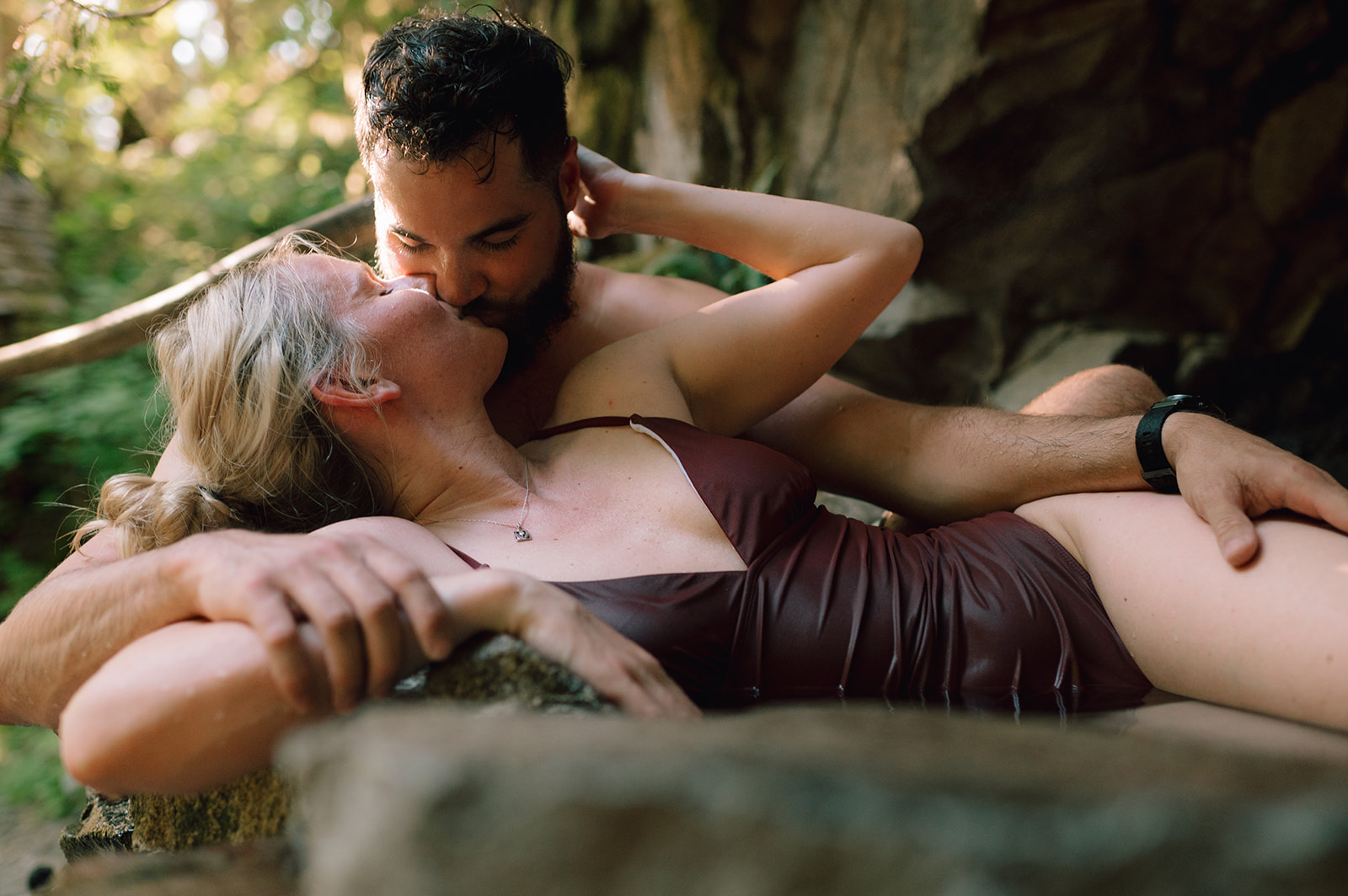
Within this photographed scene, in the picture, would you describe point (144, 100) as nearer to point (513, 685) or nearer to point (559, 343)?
point (559, 343)

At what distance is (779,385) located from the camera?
7.48ft

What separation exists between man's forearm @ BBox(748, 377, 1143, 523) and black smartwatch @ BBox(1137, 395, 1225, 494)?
4cm

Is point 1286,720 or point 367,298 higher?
point 367,298

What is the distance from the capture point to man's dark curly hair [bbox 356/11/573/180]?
7.19 ft

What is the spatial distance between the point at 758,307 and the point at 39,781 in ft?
11.9

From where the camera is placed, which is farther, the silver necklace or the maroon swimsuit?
the silver necklace

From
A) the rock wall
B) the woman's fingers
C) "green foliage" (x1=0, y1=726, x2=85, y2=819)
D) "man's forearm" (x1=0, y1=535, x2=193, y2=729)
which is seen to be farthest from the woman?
"green foliage" (x1=0, y1=726, x2=85, y2=819)

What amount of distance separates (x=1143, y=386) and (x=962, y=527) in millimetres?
887

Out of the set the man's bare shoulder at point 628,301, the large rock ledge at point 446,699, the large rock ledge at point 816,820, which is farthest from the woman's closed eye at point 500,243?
the large rock ledge at point 816,820

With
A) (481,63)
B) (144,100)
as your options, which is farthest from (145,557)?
(144,100)

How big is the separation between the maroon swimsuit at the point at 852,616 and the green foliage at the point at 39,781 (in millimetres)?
3148

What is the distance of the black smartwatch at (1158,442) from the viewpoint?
192cm

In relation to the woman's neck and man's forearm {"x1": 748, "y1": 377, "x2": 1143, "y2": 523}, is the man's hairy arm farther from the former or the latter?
man's forearm {"x1": 748, "y1": 377, "x2": 1143, "y2": 523}

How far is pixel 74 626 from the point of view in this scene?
139cm
